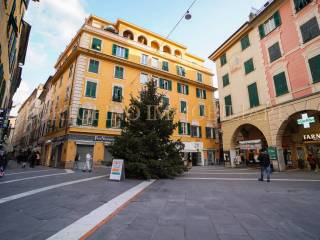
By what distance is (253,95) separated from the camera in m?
17.3

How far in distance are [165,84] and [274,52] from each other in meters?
13.9

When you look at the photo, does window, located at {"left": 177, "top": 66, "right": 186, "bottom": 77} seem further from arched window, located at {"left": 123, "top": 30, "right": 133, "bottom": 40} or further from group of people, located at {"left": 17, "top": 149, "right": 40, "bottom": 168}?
group of people, located at {"left": 17, "top": 149, "right": 40, "bottom": 168}

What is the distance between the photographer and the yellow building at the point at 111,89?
62.6 ft

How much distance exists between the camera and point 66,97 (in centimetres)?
2134

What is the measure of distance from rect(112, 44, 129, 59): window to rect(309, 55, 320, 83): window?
757 inches

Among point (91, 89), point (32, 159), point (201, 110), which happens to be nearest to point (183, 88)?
point (201, 110)

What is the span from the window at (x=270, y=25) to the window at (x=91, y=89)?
720 inches

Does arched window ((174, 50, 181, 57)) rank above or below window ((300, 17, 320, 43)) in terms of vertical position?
above

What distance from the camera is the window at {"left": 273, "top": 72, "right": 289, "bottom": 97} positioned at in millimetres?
14638

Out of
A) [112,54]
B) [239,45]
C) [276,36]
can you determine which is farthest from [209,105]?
[112,54]

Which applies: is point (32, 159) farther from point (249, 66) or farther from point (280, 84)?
point (280, 84)

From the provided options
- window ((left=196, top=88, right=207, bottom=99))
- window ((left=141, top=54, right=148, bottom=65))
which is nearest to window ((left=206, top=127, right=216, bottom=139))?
window ((left=196, top=88, right=207, bottom=99))

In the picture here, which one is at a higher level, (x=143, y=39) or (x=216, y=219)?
(x=143, y=39)

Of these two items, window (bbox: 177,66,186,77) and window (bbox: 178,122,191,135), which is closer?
window (bbox: 178,122,191,135)
